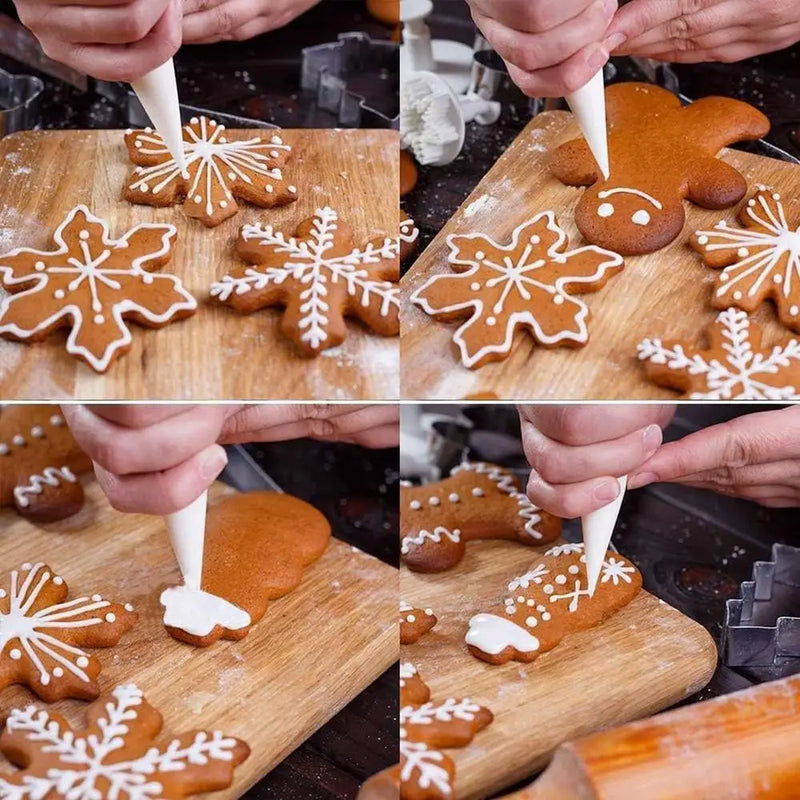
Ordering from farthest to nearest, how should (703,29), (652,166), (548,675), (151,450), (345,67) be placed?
(345,67)
(703,29)
(652,166)
(548,675)
(151,450)

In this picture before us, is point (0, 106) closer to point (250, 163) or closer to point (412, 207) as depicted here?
point (250, 163)

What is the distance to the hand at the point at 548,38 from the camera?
1411 mm

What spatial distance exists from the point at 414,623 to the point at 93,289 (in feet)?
1.93

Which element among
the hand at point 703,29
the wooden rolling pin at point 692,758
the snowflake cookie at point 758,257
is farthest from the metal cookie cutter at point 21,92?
the wooden rolling pin at point 692,758

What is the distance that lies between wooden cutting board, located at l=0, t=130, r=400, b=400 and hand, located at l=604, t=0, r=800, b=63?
0.42m

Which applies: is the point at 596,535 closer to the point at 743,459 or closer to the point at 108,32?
the point at 743,459

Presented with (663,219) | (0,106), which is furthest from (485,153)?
(0,106)

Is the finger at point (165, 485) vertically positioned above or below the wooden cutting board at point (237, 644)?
above

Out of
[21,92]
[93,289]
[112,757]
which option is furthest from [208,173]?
[112,757]

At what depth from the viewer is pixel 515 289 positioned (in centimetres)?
149

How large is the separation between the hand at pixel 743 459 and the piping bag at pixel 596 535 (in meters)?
0.13

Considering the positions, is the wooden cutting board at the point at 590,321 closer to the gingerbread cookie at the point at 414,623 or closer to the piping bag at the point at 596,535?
the piping bag at the point at 596,535

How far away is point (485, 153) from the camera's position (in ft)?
5.98

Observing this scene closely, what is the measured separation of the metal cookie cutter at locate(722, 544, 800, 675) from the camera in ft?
4.85
